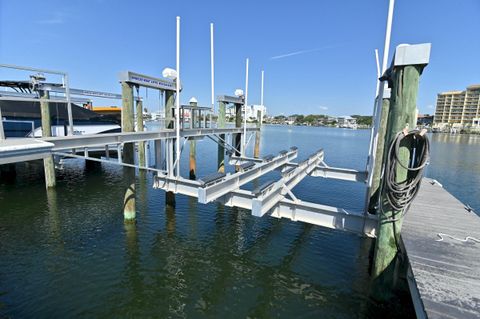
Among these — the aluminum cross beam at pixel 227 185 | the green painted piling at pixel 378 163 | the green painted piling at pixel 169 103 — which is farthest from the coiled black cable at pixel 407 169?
the green painted piling at pixel 169 103

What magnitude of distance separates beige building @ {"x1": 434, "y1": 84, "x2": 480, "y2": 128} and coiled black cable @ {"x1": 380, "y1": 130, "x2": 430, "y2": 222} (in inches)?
6501

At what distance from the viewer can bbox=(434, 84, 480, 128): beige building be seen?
436 ft

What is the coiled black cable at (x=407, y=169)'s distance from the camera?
16.7 feet

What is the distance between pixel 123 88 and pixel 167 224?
6132 mm

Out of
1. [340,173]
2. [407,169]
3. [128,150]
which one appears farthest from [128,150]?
[340,173]

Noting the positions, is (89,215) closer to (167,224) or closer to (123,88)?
(167,224)

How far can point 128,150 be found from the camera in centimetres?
1052

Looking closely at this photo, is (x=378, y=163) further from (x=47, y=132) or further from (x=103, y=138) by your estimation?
(x=47, y=132)

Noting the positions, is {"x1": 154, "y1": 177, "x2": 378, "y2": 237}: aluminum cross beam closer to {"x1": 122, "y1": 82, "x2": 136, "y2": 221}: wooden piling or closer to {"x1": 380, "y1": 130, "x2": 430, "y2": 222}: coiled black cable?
{"x1": 380, "y1": 130, "x2": 430, "y2": 222}: coiled black cable

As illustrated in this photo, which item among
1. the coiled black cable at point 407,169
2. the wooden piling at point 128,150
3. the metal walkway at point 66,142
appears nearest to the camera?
the metal walkway at point 66,142

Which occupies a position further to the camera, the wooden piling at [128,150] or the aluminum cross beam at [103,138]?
the wooden piling at [128,150]

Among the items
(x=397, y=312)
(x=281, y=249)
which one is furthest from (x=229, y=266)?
(x=397, y=312)

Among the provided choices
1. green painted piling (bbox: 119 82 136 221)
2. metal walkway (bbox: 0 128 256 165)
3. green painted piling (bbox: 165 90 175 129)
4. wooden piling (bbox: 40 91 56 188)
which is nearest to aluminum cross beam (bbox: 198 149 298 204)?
metal walkway (bbox: 0 128 256 165)

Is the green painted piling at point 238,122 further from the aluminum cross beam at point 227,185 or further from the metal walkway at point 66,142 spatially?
the aluminum cross beam at point 227,185
